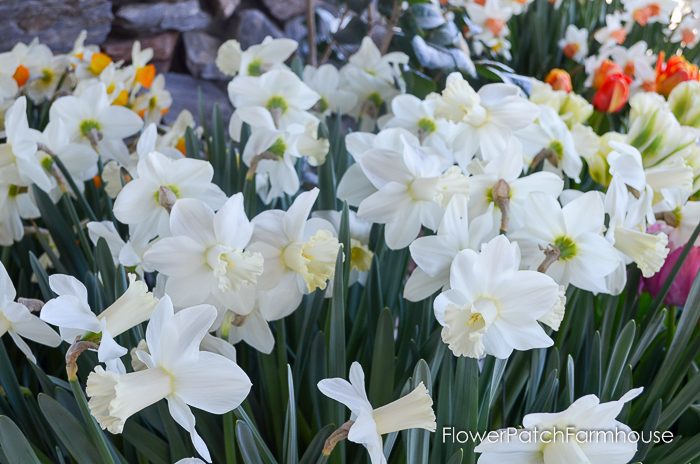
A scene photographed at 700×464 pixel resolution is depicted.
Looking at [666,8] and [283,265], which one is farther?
[666,8]

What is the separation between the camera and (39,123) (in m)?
1.17

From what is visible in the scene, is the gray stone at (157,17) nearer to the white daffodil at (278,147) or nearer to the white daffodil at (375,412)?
the white daffodil at (278,147)

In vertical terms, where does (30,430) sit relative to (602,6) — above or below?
above

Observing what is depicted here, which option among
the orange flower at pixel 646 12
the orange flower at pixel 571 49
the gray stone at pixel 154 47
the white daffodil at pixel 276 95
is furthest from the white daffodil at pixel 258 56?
the orange flower at pixel 646 12

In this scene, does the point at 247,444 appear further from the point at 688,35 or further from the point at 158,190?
the point at 688,35

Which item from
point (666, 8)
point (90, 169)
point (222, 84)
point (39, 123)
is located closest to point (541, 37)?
point (666, 8)

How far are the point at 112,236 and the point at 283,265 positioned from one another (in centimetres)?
19

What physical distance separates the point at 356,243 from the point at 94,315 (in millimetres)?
305

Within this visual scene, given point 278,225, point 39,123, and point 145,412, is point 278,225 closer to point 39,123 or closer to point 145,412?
point 145,412

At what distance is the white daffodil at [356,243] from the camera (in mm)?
727

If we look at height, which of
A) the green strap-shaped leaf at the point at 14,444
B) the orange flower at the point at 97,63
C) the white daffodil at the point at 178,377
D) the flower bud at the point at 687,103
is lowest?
the orange flower at the point at 97,63

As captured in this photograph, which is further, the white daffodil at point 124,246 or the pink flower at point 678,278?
the pink flower at point 678,278

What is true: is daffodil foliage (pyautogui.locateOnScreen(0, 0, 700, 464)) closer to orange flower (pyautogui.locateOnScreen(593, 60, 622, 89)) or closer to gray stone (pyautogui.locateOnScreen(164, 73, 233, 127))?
orange flower (pyautogui.locateOnScreen(593, 60, 622, 89))

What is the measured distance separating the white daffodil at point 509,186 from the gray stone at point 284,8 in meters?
Answer: 1.65
